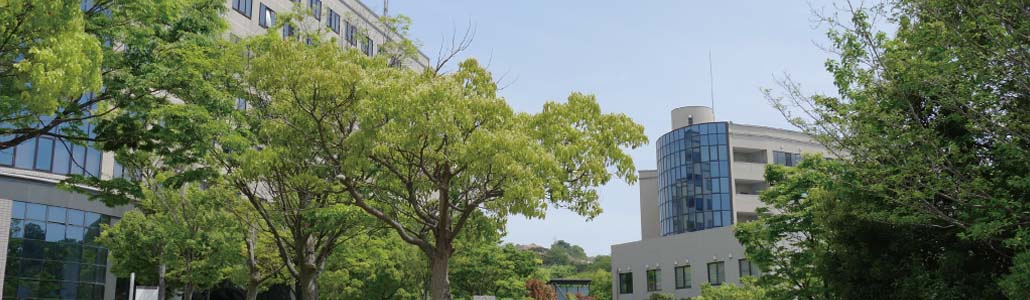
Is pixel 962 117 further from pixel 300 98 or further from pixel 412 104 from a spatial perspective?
pixel 300 98

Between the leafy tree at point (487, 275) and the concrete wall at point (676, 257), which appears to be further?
the concrete wall at point (676, 257)

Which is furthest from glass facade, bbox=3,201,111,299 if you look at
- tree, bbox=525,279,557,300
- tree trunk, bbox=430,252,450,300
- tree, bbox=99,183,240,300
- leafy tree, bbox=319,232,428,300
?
tree, bbox=525,279,557,300

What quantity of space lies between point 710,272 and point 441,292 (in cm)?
3807

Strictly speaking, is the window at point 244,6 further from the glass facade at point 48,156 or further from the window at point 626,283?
the window at point 626,283

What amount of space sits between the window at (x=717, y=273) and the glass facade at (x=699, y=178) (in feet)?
58.3

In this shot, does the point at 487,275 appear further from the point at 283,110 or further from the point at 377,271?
the point at 283,110

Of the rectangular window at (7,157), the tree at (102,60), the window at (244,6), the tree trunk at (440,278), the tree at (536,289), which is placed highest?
the window at (244,6)

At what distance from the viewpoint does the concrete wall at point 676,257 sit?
5281 cm

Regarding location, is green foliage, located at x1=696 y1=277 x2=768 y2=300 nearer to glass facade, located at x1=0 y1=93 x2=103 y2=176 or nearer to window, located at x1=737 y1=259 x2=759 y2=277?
window, located at x1=737 y1=259 x2=759 y2=277

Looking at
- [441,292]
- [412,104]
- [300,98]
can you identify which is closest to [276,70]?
[300,98]

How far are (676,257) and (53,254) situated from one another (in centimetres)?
3567

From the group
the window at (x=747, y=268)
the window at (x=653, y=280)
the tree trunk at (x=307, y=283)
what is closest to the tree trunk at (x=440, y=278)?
the tree trunk at (x=307, y=283)

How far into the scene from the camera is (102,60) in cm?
1344

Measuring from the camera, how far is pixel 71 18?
1176 centimetres
